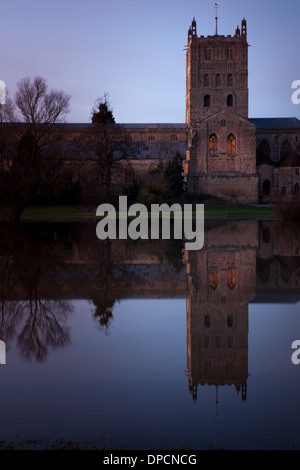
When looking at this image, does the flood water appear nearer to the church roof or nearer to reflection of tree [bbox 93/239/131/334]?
reflection of tree [bbox 93/239/131/334]

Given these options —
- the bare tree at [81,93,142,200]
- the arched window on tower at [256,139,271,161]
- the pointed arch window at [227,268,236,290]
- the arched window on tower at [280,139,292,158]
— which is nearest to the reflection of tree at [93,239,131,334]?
the pointed arch window at [227,268,236,290]

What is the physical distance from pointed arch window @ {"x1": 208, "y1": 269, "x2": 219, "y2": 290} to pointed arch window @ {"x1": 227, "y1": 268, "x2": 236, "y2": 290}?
264 mm

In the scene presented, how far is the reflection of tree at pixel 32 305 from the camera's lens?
7.60 metres

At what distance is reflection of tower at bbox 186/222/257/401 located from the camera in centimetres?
624

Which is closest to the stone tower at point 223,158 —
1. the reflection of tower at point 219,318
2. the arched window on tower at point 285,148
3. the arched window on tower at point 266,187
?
the arched window on tower at point 266,187

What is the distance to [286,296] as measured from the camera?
1068cm

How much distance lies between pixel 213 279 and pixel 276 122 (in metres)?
75.6

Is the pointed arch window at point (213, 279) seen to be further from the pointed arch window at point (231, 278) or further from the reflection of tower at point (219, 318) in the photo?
the pointed arch window at point (231, 278)

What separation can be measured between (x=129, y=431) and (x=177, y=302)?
5.42 metres

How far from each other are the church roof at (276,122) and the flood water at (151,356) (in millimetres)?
71815

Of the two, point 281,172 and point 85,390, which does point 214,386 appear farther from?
point 281,172

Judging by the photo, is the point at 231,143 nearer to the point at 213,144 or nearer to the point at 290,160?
the point at 213,144

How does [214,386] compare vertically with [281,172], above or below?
below

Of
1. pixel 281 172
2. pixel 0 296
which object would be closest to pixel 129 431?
pixel 0 296
